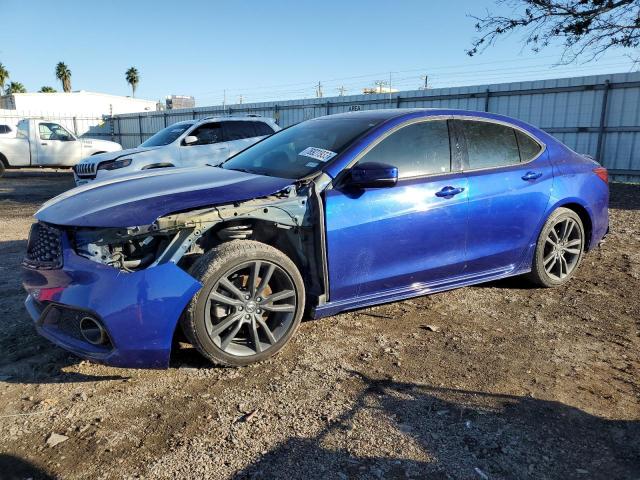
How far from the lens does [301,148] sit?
161 inches

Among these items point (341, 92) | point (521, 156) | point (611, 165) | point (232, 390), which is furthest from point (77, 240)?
point (341, 92)

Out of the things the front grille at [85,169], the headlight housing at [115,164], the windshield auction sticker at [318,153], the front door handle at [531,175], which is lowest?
the front grille at [85,169]

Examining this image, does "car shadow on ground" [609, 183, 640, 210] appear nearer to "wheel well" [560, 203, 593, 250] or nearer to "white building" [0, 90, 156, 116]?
"wheel well" [560, 203, 593, 250]

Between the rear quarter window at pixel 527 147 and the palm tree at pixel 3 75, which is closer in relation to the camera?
the rear quarter window at pixel 527 147

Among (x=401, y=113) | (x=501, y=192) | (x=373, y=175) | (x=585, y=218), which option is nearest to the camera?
(x=373, y=175)

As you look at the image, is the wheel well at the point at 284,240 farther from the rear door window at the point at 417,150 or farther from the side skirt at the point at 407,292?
the rear door window at the point at 417,150

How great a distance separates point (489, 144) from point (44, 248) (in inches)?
139

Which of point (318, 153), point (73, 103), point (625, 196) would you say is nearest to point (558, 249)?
point (318, 153)

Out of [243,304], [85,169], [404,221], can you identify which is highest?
[404,221]

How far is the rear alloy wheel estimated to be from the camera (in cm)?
467

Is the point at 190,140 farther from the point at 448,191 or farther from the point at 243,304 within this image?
the point at 243,304

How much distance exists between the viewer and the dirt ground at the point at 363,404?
2.37 meters

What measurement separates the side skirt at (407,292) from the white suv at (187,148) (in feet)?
19.9

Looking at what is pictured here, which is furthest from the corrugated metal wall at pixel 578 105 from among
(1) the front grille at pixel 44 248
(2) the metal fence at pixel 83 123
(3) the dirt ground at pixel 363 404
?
(2) the metal fence at pixel 83 123
